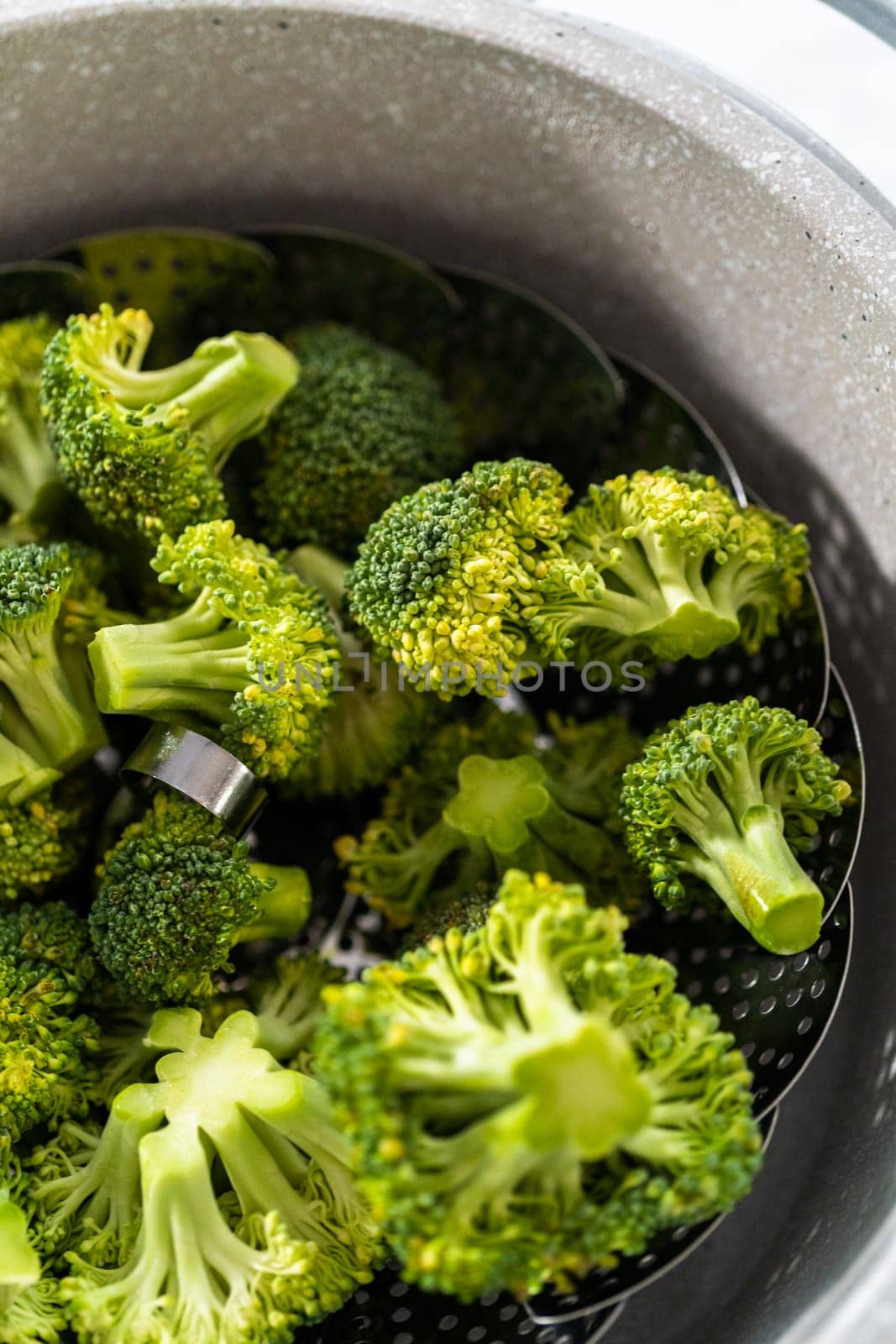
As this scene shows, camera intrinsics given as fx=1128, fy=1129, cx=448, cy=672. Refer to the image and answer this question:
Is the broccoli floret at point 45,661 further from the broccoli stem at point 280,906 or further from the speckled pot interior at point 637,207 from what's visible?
the speckled pot interior at point 637,207

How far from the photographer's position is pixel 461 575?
51.7 inches

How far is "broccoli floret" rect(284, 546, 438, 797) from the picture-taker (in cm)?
155

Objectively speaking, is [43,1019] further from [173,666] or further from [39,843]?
[173,666]

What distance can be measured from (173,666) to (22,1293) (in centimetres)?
69

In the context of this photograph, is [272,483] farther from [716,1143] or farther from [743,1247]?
[743,1247]

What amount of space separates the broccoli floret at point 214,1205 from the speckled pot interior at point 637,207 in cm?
44

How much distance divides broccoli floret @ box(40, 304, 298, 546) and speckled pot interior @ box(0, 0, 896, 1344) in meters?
0.29

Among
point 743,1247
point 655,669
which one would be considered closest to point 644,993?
point 743,1247

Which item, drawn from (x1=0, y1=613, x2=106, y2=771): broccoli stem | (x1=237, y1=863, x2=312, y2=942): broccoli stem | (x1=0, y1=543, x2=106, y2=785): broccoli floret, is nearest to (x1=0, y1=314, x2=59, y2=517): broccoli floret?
(x1=0, y1=543, x2=106, y2=785): broccoli floret

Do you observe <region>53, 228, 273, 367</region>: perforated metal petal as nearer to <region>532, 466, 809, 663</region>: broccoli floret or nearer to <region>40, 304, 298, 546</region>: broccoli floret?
<region>40, 304, 298, 546</region>: broccoli floret

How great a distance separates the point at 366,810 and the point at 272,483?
505mm

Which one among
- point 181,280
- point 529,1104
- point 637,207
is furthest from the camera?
point 181,280

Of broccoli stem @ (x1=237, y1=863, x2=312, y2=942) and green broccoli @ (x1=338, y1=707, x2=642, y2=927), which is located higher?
green broccoli @ (x1=338, y1=707, x2=642, y2=927)

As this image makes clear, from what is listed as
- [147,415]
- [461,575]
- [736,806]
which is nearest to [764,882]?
[736,806]
